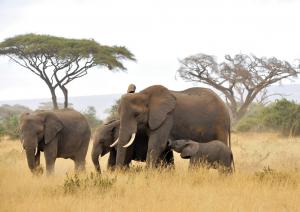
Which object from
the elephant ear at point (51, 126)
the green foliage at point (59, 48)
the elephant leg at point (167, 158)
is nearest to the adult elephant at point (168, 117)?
the elephant leg at point (167, 158)

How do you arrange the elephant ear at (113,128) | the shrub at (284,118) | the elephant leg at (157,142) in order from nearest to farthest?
the elephant leg at (157,142)
the elephant ear at (113,128)
the shrub at (284,118)

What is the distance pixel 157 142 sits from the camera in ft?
39.1

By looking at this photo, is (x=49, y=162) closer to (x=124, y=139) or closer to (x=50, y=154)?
(x=50, y=154)

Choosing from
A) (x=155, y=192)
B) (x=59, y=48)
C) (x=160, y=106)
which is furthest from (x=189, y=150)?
(x=59, y=48)

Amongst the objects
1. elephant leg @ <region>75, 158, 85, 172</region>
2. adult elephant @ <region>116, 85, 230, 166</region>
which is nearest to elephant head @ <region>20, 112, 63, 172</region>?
elephant leg @ <region>75, 158, 85, 172</region>

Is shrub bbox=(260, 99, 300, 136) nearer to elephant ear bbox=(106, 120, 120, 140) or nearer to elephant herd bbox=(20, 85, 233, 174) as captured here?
elephant herd bbox=(20, 85, 233, 174)

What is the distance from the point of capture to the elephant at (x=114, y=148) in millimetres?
12547

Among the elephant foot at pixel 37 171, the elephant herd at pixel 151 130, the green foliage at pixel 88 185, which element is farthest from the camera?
the elephant foot at pixel 37 171

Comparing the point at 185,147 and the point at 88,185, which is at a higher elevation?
the point at 185,147

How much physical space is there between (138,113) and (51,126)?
2.19 metres

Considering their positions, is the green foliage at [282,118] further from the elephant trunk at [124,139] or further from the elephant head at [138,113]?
the elephant trunk at [124,139]

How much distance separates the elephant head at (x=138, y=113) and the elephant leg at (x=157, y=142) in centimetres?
11

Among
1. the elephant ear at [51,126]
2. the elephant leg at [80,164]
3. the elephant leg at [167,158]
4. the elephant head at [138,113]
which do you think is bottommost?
the elephant leg at [80,164]

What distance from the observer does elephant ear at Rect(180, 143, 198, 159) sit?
1140 cm
